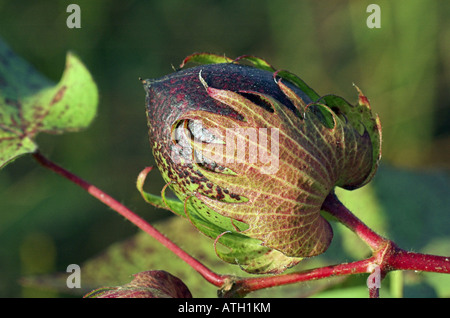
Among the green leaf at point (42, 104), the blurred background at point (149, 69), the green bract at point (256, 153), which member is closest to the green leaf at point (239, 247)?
the green bract at point (256, 153)

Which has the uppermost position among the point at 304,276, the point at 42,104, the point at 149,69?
the point at 149,69

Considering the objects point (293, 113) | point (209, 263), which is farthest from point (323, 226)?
point (209, 263)

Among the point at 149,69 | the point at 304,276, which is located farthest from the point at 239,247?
the point at 149,69

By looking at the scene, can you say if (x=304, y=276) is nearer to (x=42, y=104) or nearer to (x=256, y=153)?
(x=256, y=153)

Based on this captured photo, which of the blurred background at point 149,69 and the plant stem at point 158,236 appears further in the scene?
the blurred background at point 149,69

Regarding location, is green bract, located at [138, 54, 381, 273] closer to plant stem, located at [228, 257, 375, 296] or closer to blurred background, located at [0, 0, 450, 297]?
plant stem, located at [228, 257, 375, 296]

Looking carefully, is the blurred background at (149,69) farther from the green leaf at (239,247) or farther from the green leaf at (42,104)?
the green leaf at (239,247)
